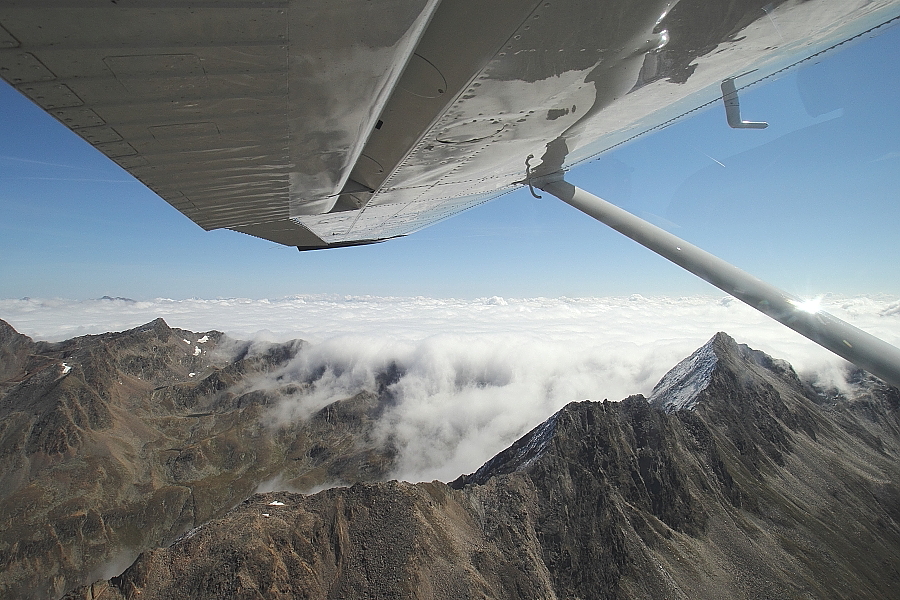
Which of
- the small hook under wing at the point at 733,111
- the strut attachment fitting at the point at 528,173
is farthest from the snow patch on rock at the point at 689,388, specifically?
the small hook under wing at the point at 733,111

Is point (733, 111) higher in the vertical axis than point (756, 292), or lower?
higher

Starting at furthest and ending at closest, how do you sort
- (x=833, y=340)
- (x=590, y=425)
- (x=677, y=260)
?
(x=590, y=425) < (x=677, y=260) < (x=833, y=340)

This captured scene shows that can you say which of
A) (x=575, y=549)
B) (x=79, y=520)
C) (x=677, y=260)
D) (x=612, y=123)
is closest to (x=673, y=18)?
(x=612, y=123)

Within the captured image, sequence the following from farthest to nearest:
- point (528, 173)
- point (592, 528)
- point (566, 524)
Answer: point (566, 524), point (592, 528), point (528, 173)

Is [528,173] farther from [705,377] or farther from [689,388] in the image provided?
[689,388]

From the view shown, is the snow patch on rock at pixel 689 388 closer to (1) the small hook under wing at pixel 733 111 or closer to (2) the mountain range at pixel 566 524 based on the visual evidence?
(2) the mountain range at pixel 566 524

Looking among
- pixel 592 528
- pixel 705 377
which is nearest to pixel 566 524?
pixel 592 528

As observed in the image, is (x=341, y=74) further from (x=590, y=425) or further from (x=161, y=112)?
(x=590, y=425)
